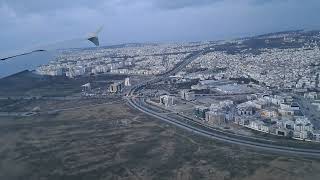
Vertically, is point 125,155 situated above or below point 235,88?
below

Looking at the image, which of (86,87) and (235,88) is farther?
(86,87)

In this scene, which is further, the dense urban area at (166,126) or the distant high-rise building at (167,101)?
the distant high-rise building at (167,101)

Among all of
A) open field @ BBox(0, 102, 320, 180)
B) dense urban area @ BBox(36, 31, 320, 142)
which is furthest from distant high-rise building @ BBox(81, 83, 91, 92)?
open field @ BBox(0, 102, 320, 180)

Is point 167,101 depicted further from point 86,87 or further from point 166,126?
point 86,87

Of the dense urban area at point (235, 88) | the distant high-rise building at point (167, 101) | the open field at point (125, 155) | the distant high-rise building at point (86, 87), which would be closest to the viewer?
the open field at point (125, 155)

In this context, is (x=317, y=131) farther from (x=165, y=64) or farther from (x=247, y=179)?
(x=165, y=64)

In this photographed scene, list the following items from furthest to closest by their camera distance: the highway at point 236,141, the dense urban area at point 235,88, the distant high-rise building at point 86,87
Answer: the distant high-rise building at point 86,87 → the dense urban area at point 235,88 → the highway at point 236,141

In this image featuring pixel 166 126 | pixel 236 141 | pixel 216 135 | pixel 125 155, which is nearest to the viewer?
pixel 125 155

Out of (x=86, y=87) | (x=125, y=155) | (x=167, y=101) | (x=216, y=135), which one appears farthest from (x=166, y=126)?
(x=86, y=87)

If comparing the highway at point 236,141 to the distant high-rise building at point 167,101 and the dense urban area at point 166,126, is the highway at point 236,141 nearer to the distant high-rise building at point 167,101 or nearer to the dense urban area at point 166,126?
the dense urban area at point 166,126

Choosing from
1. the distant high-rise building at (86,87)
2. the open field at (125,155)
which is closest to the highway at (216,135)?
the open field at (125,155)
